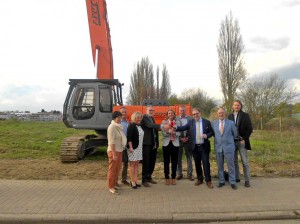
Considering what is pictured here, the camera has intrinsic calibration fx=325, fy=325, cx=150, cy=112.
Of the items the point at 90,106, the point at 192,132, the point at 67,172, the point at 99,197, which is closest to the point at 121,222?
the point at 99,197

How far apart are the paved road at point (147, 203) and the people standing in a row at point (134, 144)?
317mm

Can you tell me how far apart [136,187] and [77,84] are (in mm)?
5518

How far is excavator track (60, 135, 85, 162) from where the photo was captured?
10.8 meters

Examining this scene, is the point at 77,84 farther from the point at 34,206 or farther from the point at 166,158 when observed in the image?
the point at 34,206

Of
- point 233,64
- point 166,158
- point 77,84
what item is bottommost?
point 166,158

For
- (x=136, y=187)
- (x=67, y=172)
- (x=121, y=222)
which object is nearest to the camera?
(x=121, y=222)

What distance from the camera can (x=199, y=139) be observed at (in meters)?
7.50

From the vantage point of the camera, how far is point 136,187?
726cm

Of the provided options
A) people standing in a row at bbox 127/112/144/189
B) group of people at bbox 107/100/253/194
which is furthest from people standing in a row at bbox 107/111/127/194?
people standing in a row at bbox 127/112/144/189

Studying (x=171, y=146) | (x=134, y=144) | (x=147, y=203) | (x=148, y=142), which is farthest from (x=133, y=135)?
(x=147, y=203)

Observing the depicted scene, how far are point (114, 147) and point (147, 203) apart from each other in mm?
1405

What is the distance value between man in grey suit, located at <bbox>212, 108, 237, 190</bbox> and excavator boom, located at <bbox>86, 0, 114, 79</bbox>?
5.92 meters

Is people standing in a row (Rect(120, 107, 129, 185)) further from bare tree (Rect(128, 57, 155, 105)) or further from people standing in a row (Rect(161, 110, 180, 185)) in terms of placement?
bare tree (Rect(128, 57, 155, 105))

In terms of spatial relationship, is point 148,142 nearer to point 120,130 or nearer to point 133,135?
point 133,135
